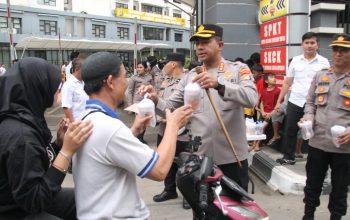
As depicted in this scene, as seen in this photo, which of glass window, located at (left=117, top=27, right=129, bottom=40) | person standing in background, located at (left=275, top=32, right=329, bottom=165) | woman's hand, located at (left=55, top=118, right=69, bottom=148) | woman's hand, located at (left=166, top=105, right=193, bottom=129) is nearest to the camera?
woman's hand, located at (left=166, top=105, right=193, bottom=129)

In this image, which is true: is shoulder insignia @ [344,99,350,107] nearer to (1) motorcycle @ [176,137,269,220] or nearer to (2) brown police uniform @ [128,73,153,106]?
(1) motorcycle @ [176,137,269,220]

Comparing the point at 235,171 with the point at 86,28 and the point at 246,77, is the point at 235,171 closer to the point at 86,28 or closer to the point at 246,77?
the point at 246,77

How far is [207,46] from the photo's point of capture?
2.99 metres

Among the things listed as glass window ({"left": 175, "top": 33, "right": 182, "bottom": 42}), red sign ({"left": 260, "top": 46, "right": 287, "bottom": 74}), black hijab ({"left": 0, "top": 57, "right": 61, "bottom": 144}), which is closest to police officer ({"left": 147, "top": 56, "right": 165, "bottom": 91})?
red sign ({"left": 260, "top": 46, "right": 287, "bottom": 74})

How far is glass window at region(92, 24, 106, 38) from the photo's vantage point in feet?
132

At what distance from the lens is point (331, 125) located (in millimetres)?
3369

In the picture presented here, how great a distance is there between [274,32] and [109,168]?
17.9 ft

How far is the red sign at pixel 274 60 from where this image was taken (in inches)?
251

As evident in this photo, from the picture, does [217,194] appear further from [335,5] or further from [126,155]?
[335,5]

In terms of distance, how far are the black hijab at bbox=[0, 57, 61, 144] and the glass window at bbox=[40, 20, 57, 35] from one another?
1401 inches

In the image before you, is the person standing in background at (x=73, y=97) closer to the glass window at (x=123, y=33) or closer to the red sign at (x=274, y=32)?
the red sign at (x=274, y=32)

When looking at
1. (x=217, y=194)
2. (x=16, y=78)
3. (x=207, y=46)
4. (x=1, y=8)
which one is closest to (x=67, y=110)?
(x=207, y=46)

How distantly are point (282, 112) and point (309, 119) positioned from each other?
115 inches

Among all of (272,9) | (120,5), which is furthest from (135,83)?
(120,5)
